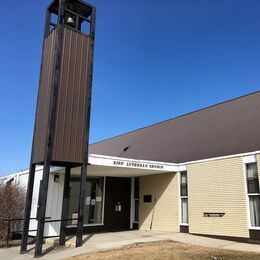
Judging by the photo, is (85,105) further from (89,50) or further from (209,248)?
(209,248)

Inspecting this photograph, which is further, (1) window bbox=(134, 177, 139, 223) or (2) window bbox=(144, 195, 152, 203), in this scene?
(1) window bbox=(134, 177, 139, 223)

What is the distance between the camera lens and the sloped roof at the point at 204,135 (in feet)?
47.6

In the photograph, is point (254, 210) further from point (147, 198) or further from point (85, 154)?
point (85, 154)

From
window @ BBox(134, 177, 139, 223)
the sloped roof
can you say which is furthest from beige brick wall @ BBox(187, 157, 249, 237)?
window @ BBox(134, 177, 139, 223)

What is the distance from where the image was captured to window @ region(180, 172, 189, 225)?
1499 centimetres

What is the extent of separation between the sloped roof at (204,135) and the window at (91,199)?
370 cm

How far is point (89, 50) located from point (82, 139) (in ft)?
11.5

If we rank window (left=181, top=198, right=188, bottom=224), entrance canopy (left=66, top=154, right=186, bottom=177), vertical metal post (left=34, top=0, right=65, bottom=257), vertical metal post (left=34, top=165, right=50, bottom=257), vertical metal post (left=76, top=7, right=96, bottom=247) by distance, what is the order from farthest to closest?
1. window (left=181, top=198, right=188, bottom=224)
2. entrance canopy (left=66, top=154, right=186, bottom=177)
3. vertical metal post (left=76, top=7, right=96, bottom=247)
4. vertical metal post (left=34, top=0, right=65, bottom=257)
5. vertical metal post (left=34, top=165, right=50, bottom=257)

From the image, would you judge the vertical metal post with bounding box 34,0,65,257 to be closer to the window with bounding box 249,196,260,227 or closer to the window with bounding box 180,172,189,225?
the window with bounding box 180,172,189,225

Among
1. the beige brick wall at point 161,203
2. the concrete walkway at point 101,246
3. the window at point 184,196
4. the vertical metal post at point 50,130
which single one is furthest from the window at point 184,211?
the vertical metal post at point 50,130

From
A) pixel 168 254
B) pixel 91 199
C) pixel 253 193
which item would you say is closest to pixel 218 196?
pixel 253 193

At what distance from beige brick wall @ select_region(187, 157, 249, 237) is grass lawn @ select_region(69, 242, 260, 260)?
2.35 meters

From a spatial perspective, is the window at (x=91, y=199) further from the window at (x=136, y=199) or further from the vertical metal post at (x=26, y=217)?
the vertical metal post at (x=26, y=217)

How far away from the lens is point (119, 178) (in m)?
18.2
